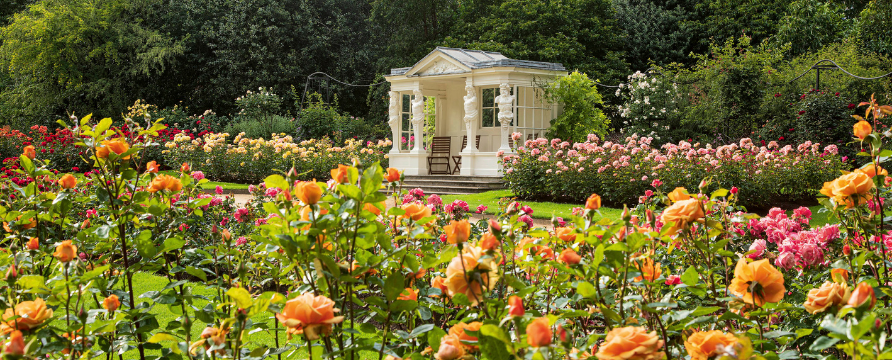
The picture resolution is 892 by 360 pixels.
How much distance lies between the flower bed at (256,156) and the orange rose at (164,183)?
38.3 ft

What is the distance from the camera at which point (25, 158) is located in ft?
Answer: 6.25

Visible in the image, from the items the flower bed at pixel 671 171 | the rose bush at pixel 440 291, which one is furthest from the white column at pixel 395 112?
the rose bush at pixel 440 291

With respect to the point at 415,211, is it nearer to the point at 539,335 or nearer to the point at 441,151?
the point at 539,335

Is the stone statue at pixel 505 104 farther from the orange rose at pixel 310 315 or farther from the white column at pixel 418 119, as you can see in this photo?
the orange rose at pixel 310 315

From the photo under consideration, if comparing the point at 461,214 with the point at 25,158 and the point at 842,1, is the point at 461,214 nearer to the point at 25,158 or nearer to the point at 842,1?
the point at 25,158

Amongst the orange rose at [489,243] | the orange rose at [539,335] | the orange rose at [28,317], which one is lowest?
the orange rose at [28,317]

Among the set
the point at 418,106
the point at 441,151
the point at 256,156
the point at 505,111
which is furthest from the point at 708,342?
the point at 441,151

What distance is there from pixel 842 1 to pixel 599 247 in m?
24.3

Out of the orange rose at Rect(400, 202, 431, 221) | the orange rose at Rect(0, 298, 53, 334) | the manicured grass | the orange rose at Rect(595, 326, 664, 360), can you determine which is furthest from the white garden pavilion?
the orange rose at Rect(595, 326, 664, 360)

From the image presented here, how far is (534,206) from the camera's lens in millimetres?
10086

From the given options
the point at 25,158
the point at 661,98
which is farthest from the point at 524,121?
the point at 25,158

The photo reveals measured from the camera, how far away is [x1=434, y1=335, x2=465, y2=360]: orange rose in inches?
39.3

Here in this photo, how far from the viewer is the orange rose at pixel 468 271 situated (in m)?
1.13

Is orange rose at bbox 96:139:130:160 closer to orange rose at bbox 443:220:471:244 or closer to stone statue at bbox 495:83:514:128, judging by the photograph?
orange rose at bbox 443:220:471:244
